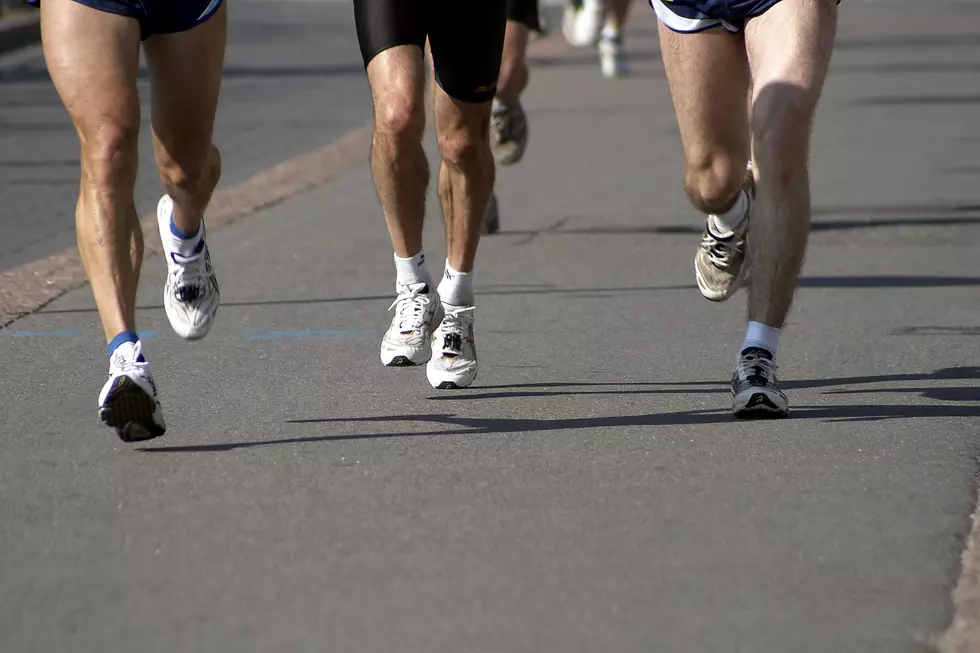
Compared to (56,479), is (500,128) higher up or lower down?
higher up

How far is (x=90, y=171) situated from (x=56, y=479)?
86 centimetres

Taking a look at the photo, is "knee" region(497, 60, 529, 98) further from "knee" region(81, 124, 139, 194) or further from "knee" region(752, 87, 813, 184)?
"knee" region(81, 124, 139, 194)

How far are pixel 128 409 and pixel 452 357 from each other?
1.34 meters

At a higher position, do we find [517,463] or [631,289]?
[631,289]

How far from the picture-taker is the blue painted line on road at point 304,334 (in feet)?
22.8

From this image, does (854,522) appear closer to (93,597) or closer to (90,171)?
(93,597)

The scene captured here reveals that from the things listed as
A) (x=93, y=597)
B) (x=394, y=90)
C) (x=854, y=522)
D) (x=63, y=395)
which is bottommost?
(x=93, y=597)

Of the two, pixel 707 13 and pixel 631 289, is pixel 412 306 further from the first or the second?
pixel 631 289

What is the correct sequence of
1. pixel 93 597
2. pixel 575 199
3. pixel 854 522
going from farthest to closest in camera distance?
pixel 575 199 < pixel 854 522 < pixel 93 597

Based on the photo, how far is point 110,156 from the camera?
5148 millimetres

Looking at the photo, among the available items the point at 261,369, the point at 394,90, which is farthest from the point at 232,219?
the point at 394,90

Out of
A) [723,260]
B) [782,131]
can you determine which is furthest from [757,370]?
[723,260]

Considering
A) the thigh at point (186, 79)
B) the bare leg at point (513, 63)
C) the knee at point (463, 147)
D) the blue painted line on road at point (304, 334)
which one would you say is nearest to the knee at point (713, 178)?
the knee at point (463, 147)

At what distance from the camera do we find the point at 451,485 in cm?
480
